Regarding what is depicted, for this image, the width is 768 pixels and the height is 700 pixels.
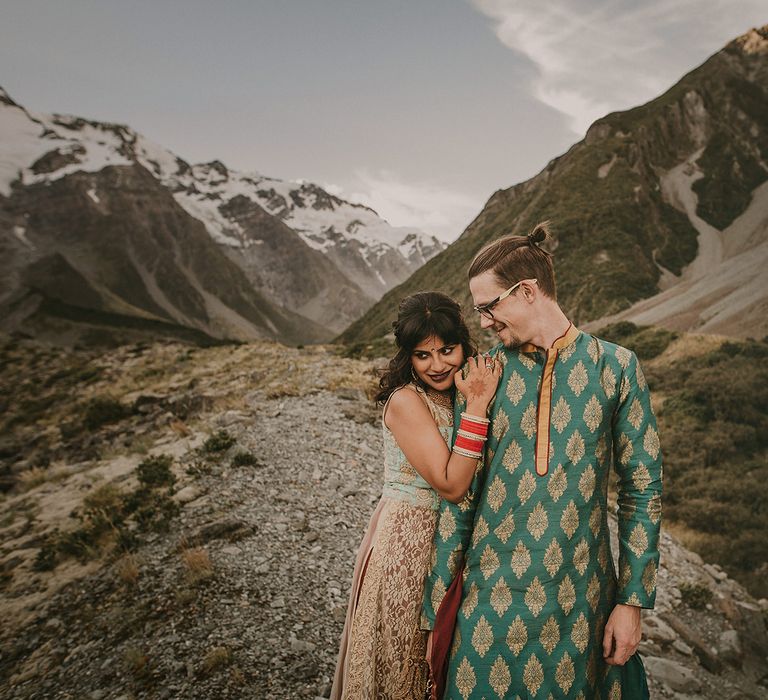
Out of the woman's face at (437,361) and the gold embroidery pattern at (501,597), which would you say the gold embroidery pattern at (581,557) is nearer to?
the gold embroidery pattern at (501,597)

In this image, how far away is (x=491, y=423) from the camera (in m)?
2.26

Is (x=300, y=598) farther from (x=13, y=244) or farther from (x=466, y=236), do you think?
(x=13, y=244)

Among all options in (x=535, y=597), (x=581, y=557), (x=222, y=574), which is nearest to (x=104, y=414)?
(x=222, y=574)

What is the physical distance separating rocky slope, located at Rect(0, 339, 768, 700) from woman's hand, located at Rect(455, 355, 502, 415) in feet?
11.3

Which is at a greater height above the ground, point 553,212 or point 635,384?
point 553,212

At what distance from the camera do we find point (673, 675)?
206 inches

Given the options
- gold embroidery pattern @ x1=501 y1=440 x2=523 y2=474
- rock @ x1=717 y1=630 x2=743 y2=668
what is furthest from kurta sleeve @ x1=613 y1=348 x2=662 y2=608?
rock @ x1=717 y1=630 x2=743 y2=668

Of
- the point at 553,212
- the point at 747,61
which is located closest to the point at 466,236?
the point at 553,212

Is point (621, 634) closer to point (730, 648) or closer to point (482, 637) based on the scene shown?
point (482, 637)

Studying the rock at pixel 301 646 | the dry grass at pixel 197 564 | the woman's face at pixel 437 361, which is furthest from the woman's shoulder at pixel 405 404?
the dry grass at pixel 197 564

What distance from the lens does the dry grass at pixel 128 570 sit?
5.70m

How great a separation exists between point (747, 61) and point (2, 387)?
4532 inches

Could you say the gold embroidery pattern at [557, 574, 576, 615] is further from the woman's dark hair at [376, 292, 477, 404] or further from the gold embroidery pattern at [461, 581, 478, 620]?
the woman's dark hair at [376, 292, 477, 404]

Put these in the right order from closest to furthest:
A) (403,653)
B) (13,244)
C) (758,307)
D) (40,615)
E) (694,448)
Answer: (403,653), (40,615), (694,448), (758,307), (13,244)
